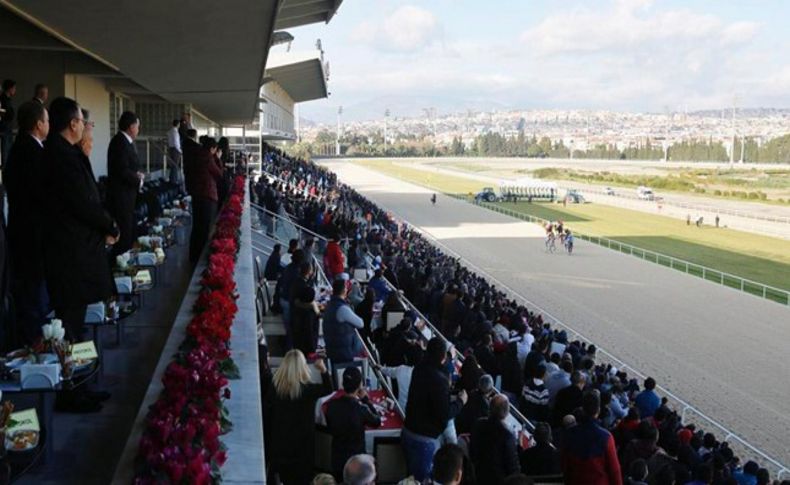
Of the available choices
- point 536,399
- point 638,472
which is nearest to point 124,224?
point 638,472

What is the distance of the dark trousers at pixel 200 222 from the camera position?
824 centimetres

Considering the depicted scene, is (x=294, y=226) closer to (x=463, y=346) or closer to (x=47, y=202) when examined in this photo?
(x=463, y=346)

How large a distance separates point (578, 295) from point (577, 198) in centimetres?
4151

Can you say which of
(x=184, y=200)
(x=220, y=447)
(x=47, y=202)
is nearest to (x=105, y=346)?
(x=47, y=202)

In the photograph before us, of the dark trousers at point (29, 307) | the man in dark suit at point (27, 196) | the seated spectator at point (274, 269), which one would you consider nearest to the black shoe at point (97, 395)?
the dark trousers at point (29, 307)

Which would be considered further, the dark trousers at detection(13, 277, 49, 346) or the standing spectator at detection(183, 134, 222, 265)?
the standing spectator at detection(183, 134, 222, 265)

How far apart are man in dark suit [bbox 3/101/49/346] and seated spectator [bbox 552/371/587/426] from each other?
4729mm

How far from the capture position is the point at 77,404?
174 inches

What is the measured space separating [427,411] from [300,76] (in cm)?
4344

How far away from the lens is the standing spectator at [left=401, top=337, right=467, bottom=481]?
5.32 meters

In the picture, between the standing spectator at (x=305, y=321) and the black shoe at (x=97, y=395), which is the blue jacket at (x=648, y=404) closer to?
the standing spectator at (x=305, y=321)

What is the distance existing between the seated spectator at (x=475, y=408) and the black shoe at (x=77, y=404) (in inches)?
117

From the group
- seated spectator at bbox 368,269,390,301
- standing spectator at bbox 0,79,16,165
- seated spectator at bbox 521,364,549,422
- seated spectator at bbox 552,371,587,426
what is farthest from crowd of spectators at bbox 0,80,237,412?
seated spectator at bbox 368,269,390,301

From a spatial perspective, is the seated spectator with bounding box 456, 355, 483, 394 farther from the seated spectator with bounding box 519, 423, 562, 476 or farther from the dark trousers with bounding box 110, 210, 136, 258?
the dark trousers with bounding box 110, 210, 136, 258
